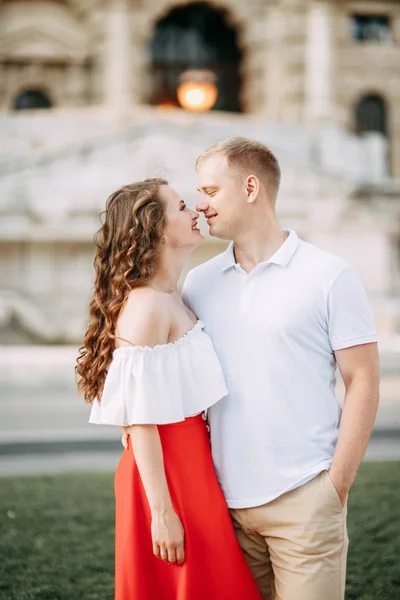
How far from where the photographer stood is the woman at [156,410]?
9.87 ft

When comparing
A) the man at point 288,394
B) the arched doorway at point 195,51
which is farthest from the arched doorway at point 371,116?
the man at point 288,394

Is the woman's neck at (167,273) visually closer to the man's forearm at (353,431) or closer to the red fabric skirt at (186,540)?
the red fabric skirt at (186,540)

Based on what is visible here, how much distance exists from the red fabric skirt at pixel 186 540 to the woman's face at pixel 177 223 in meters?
0.68

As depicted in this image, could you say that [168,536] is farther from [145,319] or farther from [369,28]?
[369,28]

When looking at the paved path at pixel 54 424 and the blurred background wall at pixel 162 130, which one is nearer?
the paved path at pixel 54 424

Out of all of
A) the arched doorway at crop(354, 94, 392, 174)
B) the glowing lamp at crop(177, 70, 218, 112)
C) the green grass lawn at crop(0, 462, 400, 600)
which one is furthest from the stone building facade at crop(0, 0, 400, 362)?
the green grass lawn at crop(0, 462, 400, 600)

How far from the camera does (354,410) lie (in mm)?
3086

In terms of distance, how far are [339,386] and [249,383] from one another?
971cm

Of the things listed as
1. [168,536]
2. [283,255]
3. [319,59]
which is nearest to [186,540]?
[168,536]

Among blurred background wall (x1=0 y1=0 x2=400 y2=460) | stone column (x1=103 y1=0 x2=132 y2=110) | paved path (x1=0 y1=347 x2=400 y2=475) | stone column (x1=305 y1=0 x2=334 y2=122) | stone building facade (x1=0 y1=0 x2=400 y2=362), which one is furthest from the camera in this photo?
stone column (x1=305 y1=0 x2=334 y2=122)

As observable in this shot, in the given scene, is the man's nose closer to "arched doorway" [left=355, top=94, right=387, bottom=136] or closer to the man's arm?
the man's arm

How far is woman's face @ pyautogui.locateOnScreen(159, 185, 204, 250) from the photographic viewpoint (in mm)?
3229

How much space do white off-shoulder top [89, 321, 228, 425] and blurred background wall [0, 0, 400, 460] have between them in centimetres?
686

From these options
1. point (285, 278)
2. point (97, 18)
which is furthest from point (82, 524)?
point (97, 18)
